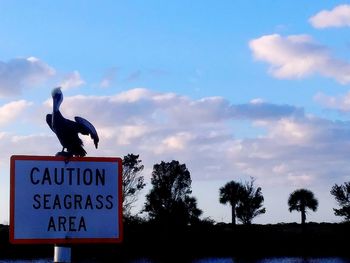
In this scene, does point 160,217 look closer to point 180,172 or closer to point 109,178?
point 180,172

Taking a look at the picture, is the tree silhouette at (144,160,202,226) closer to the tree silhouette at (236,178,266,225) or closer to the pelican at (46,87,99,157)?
the tree silhouette at (236,178,266,225)

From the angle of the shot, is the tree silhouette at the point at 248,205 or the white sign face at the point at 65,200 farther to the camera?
the tree silhouette at the point at 248,205

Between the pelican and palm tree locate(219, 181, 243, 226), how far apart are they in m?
90.4

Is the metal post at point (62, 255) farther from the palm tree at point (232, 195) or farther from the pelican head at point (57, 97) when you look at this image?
the palm tree at point (232, 195)

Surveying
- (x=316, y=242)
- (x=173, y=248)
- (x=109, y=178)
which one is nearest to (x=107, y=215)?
(x=109, y=178)

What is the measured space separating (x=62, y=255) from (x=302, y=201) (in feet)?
294

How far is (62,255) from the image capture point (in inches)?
212

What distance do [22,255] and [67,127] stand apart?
63206 mm

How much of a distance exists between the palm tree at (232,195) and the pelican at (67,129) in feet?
296

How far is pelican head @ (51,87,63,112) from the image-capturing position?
5.48 m

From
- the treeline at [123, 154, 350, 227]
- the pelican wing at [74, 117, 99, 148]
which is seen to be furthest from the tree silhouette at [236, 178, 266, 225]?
the pelican wing at [74, 117, 99, 148]

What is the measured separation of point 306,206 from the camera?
9344 cm

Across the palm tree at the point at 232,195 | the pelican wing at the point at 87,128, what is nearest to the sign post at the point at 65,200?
the pelican wing at the point at 87,128

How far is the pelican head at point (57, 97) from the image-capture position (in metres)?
5.48
